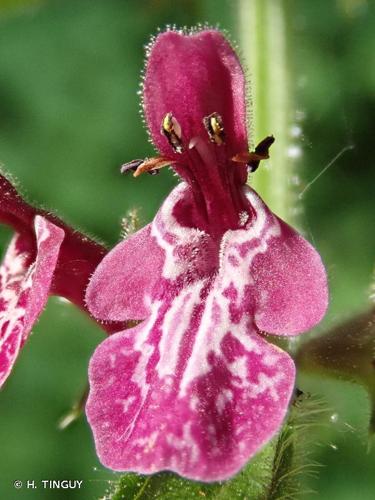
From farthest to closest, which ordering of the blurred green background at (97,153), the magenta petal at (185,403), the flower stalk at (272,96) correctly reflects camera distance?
the blurred green background at (97,153) → the flower stalk at (272,96) → the magenta petal at (185,403)

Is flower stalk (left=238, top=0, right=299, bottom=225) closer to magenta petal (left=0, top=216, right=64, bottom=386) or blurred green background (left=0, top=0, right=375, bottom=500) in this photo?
magenta petal (left=0, top=216, right=64, bottom=386)

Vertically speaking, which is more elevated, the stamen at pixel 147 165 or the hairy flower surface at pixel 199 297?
the stamen at pixel 147 165

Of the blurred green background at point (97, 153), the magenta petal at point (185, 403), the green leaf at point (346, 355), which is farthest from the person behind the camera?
the blurred green background at point (97, 153)

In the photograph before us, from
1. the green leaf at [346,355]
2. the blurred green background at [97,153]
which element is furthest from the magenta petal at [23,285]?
the blurred green background at [97,153]

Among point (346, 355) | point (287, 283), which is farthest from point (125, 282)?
point (346, 355)

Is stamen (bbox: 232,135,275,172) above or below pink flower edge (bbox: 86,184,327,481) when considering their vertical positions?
above

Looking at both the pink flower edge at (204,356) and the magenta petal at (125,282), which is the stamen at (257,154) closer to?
the pink flower edge at (204,356)

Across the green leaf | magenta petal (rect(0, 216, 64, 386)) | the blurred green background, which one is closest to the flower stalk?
the green leaf

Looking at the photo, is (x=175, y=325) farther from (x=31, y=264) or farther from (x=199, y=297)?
(x=31, y=264)
